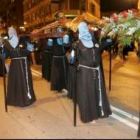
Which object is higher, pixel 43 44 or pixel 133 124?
pixel 43 44

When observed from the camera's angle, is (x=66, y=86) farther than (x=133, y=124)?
Yes

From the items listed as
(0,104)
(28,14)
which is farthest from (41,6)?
(0,104)

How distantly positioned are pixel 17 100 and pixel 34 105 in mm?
470

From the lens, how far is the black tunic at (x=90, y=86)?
22.8ft

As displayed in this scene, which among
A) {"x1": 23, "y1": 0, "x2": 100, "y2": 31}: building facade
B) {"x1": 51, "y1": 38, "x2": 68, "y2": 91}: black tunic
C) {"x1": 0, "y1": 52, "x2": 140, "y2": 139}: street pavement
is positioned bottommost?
{"x1": 0, "y1": 52, "x2": 140, "y2": 139}: street pavement

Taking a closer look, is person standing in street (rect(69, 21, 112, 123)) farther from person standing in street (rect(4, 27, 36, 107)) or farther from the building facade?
the building facade

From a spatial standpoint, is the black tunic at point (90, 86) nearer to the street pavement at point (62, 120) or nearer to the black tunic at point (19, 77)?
the street pavement at point (62, 120)

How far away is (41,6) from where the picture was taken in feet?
196

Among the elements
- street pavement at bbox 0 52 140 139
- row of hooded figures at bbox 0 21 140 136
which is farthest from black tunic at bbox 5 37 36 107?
street pavement at bbox 0 52 140 139

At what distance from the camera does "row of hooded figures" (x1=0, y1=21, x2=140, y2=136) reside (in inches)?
274

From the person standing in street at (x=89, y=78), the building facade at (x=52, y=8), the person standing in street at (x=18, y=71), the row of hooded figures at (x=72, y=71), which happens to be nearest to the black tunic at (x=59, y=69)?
the row of hooded figures at (x=72, y=71)

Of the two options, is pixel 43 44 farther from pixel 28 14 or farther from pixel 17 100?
pixel 28 14

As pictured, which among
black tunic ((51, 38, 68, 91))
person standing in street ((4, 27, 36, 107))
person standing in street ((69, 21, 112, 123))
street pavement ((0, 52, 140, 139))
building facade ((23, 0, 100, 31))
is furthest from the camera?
building facade ((23, 0, 100, 31))

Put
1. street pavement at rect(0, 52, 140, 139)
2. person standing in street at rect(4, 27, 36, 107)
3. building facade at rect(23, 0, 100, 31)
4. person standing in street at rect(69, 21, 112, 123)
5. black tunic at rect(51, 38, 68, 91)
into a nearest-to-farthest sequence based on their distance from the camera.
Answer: street pavement at rect(0, 52, 140, 139) → person standing in street at rect(69, 21, 112, 123) → person standing in street at rect(4, 27, 36, 107) → black tunic at rect(51, 38, 68, 91) → building facade at rect(23, 0, 100, 31)
